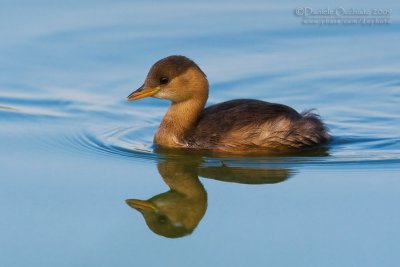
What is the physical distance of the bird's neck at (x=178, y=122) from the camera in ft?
41.8

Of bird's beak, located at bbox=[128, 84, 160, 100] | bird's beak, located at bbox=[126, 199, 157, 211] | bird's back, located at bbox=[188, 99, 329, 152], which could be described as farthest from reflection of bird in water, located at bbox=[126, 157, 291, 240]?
bird's beak, located at bbox=[128, 84, 160, 100]

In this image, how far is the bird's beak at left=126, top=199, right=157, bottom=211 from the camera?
34.5ft

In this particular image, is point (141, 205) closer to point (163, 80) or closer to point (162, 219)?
point (162, 219)

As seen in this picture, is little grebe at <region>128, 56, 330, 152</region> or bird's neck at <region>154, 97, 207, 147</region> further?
bird's neck at <region>154, 97, 207, 147</region>

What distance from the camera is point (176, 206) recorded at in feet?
34.9

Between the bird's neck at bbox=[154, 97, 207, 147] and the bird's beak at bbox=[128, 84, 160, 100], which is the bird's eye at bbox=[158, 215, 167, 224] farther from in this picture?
the bird's beak at bbox=[128, 84, 160, 100]

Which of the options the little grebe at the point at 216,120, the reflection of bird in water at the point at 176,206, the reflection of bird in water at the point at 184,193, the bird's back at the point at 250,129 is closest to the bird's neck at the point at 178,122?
the little grebe at the point at 216,120

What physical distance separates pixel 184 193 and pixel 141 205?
0.61 metres

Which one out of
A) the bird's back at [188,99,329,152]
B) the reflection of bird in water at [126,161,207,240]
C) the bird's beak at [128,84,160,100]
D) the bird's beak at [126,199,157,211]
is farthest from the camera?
the bird's beak at [128,84,160,100]

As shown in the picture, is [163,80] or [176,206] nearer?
[176,206]

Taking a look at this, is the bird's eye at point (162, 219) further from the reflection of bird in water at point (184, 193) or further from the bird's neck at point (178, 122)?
the bird's neck at point (178, 122)

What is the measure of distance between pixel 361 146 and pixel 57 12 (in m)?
5.83

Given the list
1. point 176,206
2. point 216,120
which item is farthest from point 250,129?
point 176,206

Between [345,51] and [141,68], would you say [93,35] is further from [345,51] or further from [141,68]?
[345,51]
